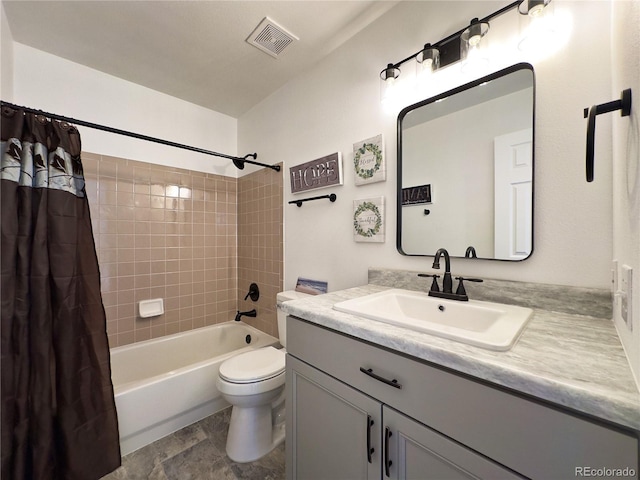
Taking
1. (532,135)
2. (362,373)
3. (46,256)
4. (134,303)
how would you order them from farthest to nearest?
(134,303) < (46,256) < (532,135) < (362,373)

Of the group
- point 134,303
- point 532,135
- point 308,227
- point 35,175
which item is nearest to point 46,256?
point 35,175

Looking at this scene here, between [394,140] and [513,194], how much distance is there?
607 mm

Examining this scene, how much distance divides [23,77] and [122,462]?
237cm

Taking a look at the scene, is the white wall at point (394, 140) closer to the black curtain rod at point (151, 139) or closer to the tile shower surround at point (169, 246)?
the black curtain rod at point (151, 139)

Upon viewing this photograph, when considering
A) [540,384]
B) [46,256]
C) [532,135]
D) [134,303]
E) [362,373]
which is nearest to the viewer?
[540,384]

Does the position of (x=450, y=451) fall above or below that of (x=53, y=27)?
below

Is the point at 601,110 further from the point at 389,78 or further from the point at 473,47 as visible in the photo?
the point at 389,78

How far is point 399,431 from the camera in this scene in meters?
0.66

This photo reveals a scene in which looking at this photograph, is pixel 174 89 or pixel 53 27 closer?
pixel 53 27

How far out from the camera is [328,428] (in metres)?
0.85

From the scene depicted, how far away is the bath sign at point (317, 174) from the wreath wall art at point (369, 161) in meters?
0.13

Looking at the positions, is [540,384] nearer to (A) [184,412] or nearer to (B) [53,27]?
(A) [184,412]

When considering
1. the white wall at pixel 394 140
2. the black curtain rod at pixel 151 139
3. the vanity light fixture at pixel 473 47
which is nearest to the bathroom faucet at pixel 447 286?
the white wall at pixel 394 140

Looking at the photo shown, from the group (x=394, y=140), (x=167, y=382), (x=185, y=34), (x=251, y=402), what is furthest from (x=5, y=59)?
(x=251, y=402)
